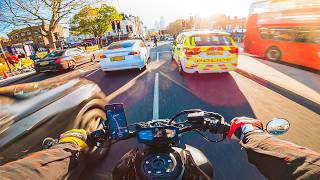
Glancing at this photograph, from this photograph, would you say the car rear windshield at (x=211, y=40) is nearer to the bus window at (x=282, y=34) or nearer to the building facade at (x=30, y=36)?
the bus window at (x=282, y=34)

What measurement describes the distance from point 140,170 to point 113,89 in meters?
6.25

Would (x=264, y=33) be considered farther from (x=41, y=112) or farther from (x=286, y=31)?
(x=41, y=112)

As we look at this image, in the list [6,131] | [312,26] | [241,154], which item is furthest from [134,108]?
[312,26]

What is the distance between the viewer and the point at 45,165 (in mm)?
1357

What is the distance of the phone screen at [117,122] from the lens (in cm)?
156

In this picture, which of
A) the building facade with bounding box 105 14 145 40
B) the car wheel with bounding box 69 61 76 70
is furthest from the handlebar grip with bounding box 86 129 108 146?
the building facade with bounding box 105 14 145 40

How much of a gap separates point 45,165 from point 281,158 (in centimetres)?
147

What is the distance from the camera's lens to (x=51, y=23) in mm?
23453

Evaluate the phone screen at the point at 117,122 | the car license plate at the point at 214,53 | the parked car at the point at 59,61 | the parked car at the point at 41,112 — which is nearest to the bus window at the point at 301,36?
the car license plate at the point at 214,53

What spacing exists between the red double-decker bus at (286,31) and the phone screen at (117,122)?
981 centimetres

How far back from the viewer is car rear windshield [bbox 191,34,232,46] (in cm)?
757

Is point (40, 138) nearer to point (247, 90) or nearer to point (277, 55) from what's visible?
point (247, 90)

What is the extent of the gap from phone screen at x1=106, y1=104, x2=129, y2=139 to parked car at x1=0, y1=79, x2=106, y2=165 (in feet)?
3.77

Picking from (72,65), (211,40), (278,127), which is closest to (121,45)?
(211,40)
